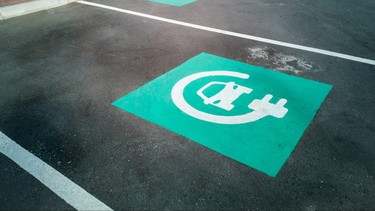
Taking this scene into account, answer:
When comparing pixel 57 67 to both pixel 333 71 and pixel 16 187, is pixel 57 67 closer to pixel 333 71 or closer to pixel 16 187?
pixel 16 187

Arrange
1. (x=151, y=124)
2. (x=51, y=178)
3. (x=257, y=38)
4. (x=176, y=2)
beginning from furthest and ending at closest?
(x=176, y=2)
(x=257, y=38)
(x=151, y=124)
(x=51, y=178)

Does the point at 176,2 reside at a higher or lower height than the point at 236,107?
higher

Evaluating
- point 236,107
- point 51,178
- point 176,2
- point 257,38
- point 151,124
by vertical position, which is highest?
point 176,2

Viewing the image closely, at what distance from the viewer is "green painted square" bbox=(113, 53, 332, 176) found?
3580 millimetres

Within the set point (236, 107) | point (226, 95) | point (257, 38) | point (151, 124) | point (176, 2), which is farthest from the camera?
point (176, 2)

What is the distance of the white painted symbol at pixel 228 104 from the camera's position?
13.3 ft

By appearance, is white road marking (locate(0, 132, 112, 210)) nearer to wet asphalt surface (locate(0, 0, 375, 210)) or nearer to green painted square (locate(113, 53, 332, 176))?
wet asphalt surface (locate(0, 0, 375, 210))

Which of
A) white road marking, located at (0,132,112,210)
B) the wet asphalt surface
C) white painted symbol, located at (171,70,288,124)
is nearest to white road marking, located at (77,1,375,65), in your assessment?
the wet asphalt surface

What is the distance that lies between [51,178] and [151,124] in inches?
59.2

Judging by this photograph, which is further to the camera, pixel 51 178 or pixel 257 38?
pixel 257 38

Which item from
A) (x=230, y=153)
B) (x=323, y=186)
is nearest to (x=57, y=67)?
(x=230, y=153)

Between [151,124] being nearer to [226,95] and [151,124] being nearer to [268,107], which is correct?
[226,95]

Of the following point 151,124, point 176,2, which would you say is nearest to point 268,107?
point 151,124

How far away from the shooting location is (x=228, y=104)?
14.2 feet
